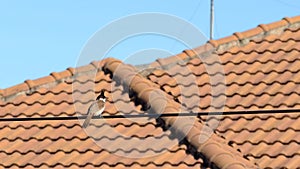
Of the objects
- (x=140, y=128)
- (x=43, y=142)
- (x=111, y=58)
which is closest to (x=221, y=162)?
(x=140, y=128)

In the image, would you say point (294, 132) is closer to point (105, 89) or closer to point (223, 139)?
point (223, 139)

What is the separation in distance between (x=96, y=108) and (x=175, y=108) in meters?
1.21

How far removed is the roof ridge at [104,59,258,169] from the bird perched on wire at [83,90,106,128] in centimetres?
83

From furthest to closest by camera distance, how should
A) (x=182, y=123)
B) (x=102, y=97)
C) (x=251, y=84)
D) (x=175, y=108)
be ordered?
(x=251, y=84) < (x=175, y=108) < (x=102, y=97) < (x=182, y=123)

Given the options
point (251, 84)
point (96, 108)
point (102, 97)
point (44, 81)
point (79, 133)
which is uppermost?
point (44, 81)

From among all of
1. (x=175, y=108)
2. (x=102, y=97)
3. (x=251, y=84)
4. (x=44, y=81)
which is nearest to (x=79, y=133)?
(x=102, y=97)

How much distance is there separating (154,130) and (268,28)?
368cm

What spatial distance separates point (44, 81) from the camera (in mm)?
16422

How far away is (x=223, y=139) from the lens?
14273 mm

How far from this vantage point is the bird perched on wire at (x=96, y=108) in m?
14.5

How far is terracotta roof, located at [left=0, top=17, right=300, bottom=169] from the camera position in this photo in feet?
45.2

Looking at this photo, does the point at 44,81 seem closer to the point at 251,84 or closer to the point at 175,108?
the point at 175,108

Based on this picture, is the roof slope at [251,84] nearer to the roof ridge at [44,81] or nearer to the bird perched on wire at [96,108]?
the roof ridge at [44,81]

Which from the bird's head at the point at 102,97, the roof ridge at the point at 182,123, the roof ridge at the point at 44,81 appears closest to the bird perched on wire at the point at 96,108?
the bird's head at the point at 102,97
